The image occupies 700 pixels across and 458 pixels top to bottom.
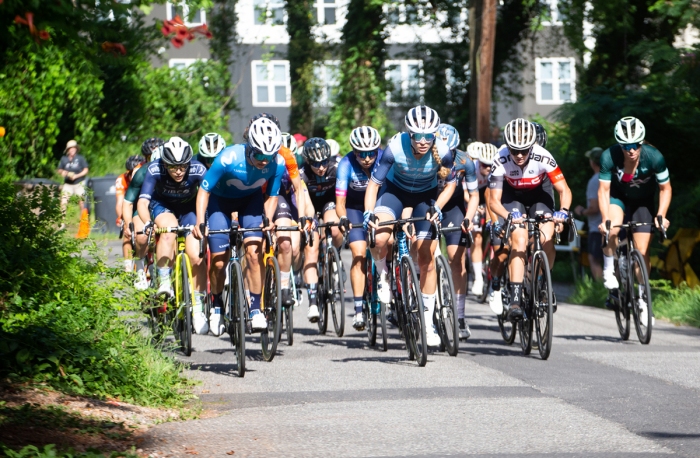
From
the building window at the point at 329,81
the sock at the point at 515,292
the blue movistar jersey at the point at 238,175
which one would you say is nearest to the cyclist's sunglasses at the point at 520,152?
the sock at the point at 515,292

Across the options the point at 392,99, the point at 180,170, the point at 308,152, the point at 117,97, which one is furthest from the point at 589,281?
the point at 117,97

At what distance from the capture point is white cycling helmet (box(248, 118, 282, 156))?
1011 cm

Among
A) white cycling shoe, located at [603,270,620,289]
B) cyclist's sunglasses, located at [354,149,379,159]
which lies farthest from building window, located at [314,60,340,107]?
white cycling shoe, located at [603,270,620,289]

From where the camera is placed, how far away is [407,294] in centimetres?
1041

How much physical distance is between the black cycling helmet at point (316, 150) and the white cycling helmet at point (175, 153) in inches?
86.2

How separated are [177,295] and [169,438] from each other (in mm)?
4002

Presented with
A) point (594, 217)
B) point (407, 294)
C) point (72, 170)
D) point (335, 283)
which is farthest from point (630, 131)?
point (72, 170)

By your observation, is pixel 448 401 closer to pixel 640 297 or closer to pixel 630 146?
pixel 640 297

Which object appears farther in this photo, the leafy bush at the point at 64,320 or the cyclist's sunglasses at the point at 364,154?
the cyclist's sunglasses at the point at 364,154

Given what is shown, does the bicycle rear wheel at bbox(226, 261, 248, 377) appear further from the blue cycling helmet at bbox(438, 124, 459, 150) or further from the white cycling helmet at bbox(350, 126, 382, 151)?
the blue cycling helmet at bbox(438, 124, 459, 150)

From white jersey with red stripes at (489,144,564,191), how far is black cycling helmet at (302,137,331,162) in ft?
7.91

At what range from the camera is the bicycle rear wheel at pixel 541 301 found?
10574mm

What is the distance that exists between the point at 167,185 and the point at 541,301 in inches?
137

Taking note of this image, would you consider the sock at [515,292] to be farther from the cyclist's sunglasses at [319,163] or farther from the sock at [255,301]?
the cyclist's sunglasses at [319,163]
